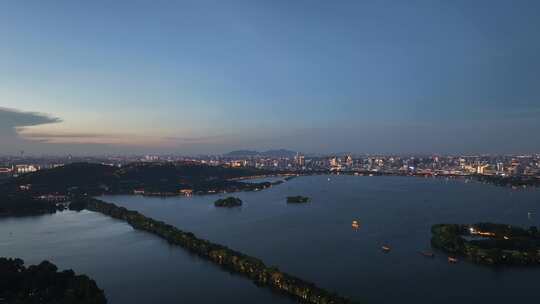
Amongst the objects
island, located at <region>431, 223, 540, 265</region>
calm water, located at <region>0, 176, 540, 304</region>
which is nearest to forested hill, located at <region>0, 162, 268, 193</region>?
calm water, located at <region>0, 176, 540, 304</region>

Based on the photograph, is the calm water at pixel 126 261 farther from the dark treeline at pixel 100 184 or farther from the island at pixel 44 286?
the dark treeline at pixel 100 184

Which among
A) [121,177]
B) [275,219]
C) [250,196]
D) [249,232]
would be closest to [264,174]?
[121,177]

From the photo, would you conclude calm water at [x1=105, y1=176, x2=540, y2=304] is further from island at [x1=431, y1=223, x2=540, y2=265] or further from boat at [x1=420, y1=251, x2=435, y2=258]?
island at [x1=431, y1=223, x2=540, y2=265]

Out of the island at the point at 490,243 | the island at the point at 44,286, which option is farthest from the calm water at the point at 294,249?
the island at the point at 44,286

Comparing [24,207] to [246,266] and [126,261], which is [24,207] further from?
[246,266]

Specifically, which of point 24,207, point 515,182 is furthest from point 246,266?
point 515,182
